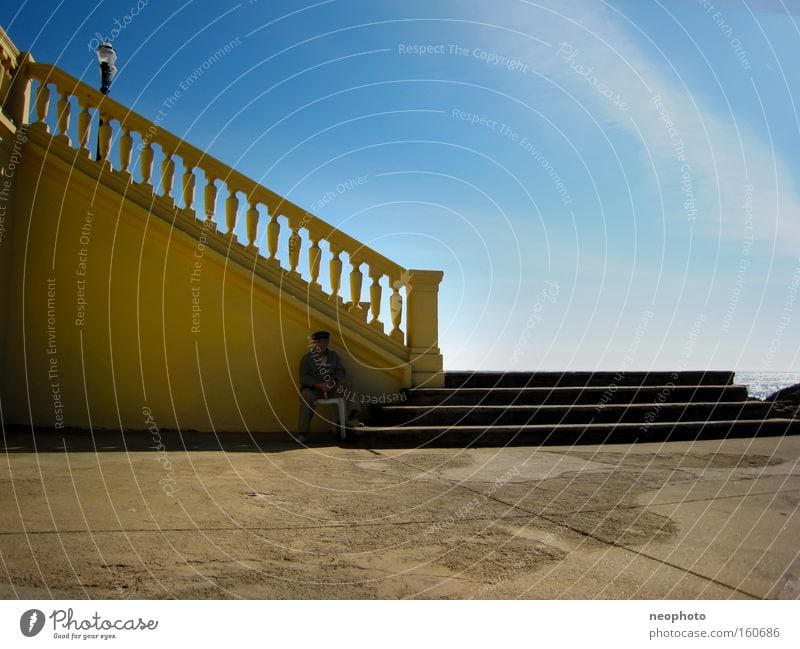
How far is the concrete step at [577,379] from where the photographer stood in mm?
8508

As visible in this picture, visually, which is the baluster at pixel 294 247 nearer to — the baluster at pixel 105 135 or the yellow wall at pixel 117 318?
the yellow wall at pixel 117 318

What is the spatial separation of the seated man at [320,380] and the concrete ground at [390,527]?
143 centimetres

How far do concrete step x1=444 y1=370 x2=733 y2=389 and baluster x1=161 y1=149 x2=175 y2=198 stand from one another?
4752mm

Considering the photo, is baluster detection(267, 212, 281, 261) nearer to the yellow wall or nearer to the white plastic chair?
the yellow wall

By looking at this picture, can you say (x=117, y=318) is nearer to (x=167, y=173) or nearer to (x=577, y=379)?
(x=167, y=173)

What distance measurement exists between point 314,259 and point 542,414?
391 centimetres

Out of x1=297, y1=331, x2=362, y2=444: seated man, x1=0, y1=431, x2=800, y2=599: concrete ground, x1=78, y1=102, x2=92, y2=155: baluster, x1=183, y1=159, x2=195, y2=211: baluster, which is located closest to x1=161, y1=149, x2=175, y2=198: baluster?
x1=183, y1=159, x2=195, y2=211: baluster

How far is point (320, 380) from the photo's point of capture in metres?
7.25

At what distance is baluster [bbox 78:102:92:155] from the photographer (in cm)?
754

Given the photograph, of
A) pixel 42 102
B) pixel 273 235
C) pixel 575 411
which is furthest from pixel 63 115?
pixel 575 411

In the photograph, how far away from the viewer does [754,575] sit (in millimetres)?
2557

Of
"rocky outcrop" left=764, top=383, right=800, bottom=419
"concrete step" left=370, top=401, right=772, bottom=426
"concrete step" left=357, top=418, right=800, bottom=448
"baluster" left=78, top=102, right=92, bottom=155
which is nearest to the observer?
"concrete step" left=357, top=418, right=800, bottom=448

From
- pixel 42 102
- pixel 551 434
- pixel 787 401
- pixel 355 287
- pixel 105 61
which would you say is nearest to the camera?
pixel 551 434
